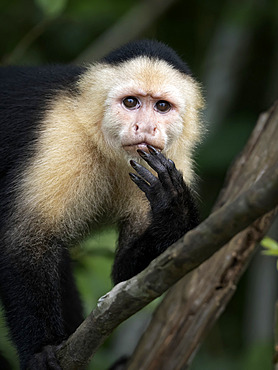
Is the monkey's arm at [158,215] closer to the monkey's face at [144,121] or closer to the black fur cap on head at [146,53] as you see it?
the monkey's face at [144,121]

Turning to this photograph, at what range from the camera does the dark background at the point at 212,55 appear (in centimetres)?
654

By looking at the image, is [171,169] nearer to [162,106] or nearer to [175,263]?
[162,106]

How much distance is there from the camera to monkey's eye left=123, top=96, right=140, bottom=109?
3785mm

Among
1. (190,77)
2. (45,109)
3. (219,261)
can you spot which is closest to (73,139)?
(45,109)

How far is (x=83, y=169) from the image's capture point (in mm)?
3871

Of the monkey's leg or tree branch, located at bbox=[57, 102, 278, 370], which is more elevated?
tree branch, located at bbox=[57, 102, 278, 370]

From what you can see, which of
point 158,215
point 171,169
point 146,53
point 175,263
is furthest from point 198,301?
point 175,263

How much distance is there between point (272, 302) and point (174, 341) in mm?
2734

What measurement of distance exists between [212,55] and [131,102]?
3.45 meters

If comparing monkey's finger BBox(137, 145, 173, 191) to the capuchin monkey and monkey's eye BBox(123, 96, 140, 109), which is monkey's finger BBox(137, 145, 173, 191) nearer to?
the capuchin monkey

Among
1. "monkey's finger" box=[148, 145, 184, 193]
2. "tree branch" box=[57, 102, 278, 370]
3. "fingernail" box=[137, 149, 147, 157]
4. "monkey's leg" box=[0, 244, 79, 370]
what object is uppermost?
"fingernail" box=[137, 149, 147, 157]

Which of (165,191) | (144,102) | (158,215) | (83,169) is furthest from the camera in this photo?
(83,169)

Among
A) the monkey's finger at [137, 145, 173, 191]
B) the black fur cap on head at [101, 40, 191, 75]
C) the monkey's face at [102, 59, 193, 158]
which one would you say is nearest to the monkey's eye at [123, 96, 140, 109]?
the monkey's face at [102, 59, 193, 158]

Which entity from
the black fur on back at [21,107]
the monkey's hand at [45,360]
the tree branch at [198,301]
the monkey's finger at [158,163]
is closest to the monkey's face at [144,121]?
the monkey's finger at [158,163]
